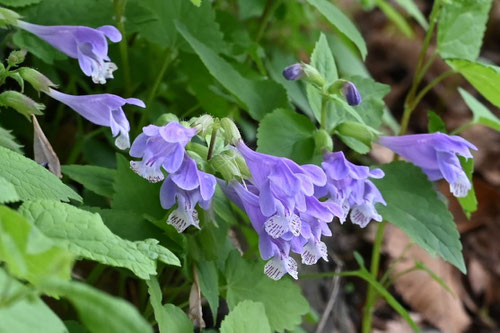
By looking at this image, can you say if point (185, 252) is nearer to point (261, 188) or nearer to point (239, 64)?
point (261, 188)

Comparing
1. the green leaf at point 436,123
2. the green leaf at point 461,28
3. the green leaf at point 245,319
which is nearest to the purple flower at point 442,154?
the green leaf at point 436,123

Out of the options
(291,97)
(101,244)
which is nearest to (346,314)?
(291,97)

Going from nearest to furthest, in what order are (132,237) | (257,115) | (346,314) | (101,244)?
(101,244) → (132,237) → (257,115) → (346,314)

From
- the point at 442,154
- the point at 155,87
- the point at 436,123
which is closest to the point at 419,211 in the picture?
the point at 442,154

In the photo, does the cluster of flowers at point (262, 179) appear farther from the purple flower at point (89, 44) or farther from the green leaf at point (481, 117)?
the green leaf at point (481, 117)

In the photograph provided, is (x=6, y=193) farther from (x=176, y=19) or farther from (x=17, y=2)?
(x=176, y=19)

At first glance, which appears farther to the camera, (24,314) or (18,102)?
(18,102)

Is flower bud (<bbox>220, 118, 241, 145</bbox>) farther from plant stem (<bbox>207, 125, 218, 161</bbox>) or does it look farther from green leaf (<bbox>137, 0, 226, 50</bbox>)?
green leaf (<bbox>137, 0, 226, 50</bbox>)
